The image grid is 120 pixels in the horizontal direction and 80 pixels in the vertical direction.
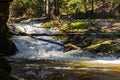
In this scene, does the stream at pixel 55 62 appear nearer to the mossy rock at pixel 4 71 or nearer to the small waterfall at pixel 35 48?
the small waterfall at pixel 35 48

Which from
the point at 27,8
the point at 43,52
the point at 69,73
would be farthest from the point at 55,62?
the point at 27,8

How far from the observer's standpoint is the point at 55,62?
1653cm

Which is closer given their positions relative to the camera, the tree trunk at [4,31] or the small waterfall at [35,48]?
the tree trunk at [4,31]

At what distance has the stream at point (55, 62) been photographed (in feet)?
39.9

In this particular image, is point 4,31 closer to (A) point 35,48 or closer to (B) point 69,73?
(A) point 35,48

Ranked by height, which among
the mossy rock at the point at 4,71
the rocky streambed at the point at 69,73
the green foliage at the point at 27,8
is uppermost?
the green foliage at the point at 27,8

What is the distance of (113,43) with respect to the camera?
65.7 feet

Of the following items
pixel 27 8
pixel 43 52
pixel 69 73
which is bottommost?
pixel 43 52

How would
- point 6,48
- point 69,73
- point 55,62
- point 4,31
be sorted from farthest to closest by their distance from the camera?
point 6,48, point 4,31, point 55,62, point 69,73

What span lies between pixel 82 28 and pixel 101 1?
59.7ft

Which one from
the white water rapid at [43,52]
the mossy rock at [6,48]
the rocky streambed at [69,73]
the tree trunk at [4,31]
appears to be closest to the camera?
the rocky streambed at [69,73]

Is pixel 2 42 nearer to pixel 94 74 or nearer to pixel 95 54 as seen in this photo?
pixel 95 54

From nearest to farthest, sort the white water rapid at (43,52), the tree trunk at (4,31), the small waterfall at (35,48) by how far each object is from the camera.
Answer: the tree trunk at (4,31)
the white water rapid at (43,52)
the small waterfall at (35,48)

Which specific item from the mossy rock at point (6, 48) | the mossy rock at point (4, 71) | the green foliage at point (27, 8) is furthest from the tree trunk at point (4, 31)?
the green foliage at point (27, 8)
